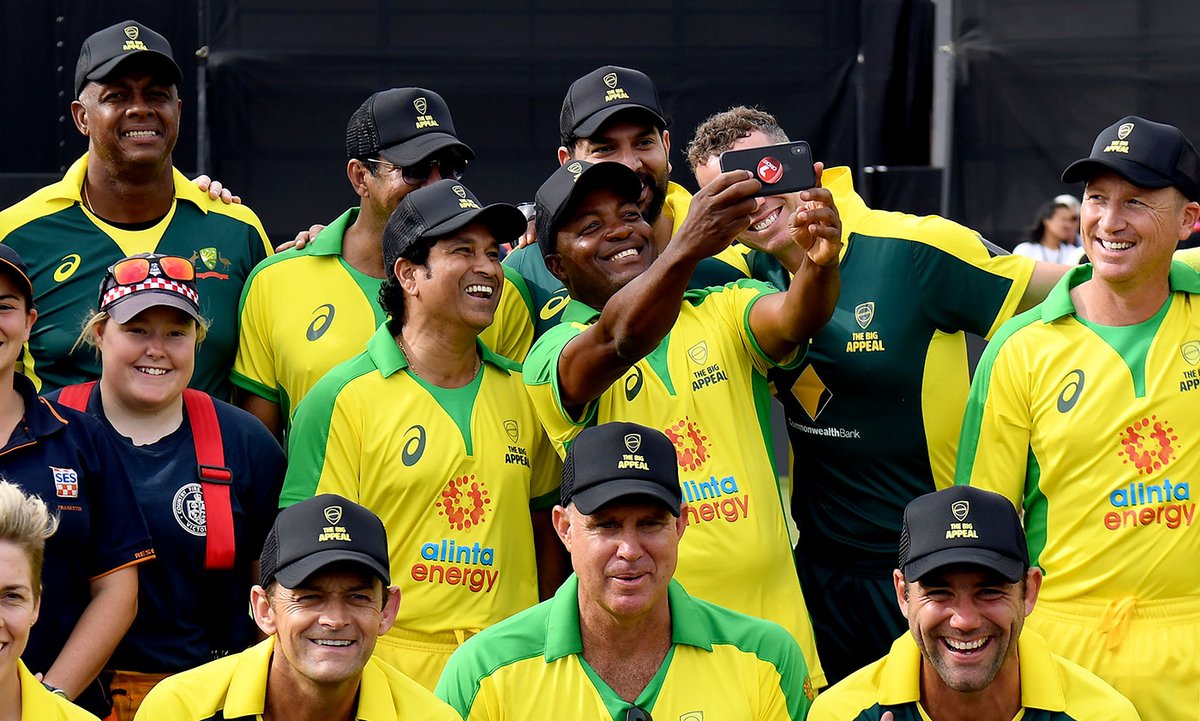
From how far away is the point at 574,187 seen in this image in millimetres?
4957

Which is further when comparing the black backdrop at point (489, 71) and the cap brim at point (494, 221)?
the black backdrop at point (489, 71)

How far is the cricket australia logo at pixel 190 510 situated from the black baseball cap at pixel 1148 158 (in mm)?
2631

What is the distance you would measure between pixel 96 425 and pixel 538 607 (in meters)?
1.29

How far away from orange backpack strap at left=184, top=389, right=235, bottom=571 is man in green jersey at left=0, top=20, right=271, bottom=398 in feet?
2.35

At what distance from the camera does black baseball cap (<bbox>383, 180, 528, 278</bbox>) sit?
4969mm

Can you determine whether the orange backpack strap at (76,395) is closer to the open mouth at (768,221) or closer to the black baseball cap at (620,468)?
the black baseball cap at (620,468)

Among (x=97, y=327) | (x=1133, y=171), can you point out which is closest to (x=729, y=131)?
(x=1133, y=171)

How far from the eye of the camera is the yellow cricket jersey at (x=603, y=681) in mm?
4312

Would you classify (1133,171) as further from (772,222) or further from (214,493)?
(214,493)

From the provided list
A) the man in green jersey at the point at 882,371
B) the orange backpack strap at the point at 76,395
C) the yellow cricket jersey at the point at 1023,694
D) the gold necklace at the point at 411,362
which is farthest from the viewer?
the man in green jersey at the point at 882,371

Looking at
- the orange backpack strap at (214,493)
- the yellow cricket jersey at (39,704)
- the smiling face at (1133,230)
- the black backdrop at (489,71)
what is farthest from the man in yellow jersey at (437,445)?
the black backdrop at (489,71)

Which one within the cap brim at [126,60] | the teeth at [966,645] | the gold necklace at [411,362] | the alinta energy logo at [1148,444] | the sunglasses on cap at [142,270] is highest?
the cap brim at [126,60]

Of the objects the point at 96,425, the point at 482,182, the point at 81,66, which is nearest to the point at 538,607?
the point at 96,425

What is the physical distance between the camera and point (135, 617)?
4.73 m
